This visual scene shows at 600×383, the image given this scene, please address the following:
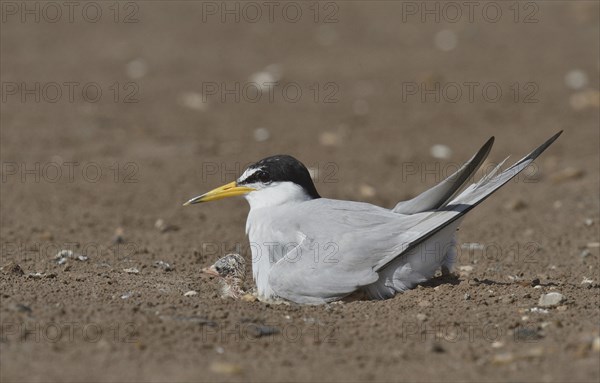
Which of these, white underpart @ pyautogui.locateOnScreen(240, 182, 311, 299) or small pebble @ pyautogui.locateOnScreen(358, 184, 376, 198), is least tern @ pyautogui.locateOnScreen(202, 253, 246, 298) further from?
small pebble @ pyautogui.locateOnScreen(358, 184, 376, 198)

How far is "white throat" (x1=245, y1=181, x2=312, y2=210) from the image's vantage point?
597 cm

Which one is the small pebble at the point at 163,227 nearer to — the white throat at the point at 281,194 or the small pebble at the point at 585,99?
the white throat at the point at 281,194

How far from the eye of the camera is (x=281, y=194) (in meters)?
5.99

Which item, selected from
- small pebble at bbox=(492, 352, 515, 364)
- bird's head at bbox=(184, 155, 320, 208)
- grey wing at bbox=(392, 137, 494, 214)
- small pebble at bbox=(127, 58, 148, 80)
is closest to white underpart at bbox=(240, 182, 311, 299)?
bird's head at bbox=(184, 155, 320, 208)

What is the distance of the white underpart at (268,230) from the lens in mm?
5578

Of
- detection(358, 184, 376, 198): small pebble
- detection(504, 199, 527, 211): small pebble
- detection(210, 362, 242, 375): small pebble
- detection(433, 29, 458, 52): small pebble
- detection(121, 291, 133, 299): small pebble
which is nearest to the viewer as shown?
detection(210, 362, 242, 375): small pebble

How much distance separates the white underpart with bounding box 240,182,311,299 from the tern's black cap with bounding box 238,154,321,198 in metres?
0.03

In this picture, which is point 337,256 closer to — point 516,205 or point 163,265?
point 163,265

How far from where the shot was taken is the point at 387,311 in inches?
201

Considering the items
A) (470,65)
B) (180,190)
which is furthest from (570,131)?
(180,190)

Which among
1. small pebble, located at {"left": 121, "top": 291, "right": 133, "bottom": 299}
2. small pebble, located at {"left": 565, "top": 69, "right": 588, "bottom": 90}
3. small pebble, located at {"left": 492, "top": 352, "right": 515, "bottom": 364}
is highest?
small pebble, located at {"left": 565, "top": 69, "right": 588, "bottom": 90}

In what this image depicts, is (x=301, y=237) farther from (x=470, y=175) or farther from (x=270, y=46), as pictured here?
(x=270, y=46)

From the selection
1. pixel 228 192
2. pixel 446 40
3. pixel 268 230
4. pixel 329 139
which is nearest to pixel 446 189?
pixel 268 230

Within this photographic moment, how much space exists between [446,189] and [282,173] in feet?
3.65
